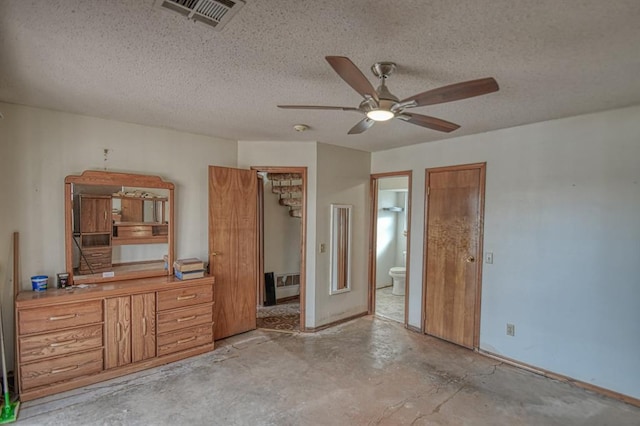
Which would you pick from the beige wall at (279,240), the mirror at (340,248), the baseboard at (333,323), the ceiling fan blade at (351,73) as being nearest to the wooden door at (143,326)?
the baseboard at (333,323)

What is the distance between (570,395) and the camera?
2.66 meters

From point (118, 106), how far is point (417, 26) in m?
2.51

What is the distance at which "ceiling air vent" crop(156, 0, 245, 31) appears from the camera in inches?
54.1

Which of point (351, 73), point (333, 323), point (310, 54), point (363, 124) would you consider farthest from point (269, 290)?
point (351, 73)

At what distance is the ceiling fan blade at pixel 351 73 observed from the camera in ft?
4.68

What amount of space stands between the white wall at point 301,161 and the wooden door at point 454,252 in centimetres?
142

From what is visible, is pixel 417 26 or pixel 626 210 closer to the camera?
pixel 417 26

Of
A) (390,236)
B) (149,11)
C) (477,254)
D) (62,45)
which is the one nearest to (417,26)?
(149,11)

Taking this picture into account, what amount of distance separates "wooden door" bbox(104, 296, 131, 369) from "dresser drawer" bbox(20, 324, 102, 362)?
79mm

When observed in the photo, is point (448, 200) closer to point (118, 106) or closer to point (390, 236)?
point (390, 236)

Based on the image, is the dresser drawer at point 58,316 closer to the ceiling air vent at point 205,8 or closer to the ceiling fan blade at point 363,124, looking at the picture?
the ceiling air vent at point 205,8

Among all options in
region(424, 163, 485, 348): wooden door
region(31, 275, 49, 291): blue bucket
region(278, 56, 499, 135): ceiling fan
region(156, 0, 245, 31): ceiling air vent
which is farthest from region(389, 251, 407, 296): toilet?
region(156, 0, 245, 31): ceiling air vent

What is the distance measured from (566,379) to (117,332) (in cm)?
403

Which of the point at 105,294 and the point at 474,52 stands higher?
the point at 474,52
